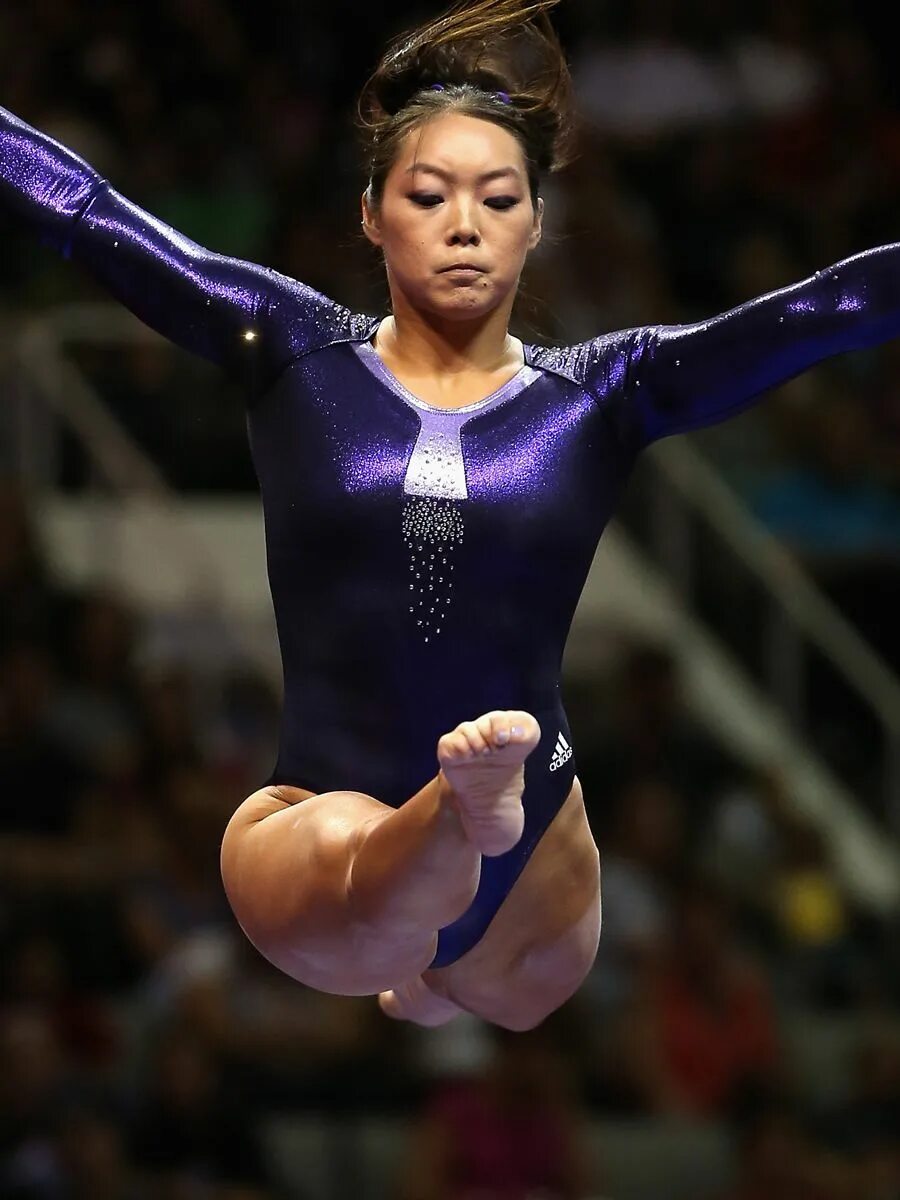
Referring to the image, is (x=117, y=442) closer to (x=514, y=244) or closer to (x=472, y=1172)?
→ (x=472, y=1172)

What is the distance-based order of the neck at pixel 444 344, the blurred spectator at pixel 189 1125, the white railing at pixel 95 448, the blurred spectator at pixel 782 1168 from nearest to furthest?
1. the neck at pixel 444 344
2. the blurred spectator at pixel 189 1125
3. the blurred spectator at pixel 782 1168
4. the white railing at pixel 95 448

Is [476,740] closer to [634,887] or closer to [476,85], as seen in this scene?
[476,85]

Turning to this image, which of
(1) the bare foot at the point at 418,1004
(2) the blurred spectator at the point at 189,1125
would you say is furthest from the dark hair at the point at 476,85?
(2) the blurred spectator at the point at 189,1125

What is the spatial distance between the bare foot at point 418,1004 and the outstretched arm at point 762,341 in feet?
2.98

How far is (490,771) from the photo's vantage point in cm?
248

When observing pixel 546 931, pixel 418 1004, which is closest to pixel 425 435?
pixel 546 931

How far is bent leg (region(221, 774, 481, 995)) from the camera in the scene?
259cm

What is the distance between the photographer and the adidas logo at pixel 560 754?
117 inches

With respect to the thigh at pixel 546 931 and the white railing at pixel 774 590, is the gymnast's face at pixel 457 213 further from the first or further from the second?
the white railing at pixel 774 590

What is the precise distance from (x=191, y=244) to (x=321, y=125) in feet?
14.2

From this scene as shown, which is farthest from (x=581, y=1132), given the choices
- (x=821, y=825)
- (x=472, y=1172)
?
(x=821, y=825)

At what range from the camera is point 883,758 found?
21.8 ft

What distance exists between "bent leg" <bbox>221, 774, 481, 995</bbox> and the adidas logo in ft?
0.90

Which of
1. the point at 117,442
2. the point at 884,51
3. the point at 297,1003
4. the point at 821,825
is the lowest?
the point at 297,1003
